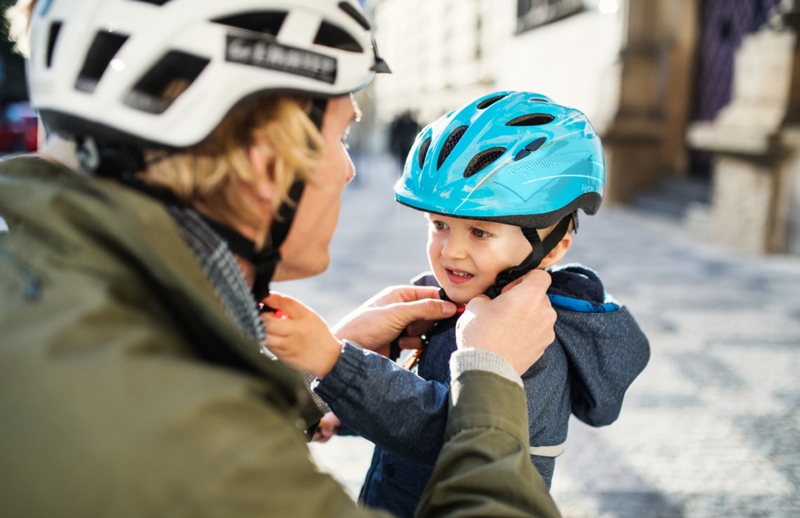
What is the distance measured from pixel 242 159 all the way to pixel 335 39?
1.14 feet

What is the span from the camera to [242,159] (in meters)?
1.01

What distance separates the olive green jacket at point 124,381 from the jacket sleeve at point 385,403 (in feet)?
0.98

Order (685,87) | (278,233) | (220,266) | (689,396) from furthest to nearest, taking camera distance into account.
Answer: (685,87)
(689,396)
(278,233)
(220,266)

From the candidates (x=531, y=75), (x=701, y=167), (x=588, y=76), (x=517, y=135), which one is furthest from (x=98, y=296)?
(x=531, y=75)

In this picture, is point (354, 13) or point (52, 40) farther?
point (354, 13)

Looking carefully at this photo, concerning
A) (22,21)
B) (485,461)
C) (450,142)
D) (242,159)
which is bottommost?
(485,461)

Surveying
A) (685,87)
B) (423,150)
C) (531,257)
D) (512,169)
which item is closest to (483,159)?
(512,169)

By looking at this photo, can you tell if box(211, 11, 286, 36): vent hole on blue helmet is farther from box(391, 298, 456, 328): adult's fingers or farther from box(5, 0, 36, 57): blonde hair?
box(391, 298, 456, 328): adult's fingers

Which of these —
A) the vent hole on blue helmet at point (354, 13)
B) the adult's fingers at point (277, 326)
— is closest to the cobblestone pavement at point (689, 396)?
the adult's fingers at point (277, 326)

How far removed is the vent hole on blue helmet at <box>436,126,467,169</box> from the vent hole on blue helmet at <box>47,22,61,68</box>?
1.08 meters

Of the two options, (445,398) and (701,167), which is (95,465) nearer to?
(445,398)

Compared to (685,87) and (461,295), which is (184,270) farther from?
(685,87)

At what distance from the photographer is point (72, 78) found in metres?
1.00

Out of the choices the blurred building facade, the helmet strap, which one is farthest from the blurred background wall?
the helmet strap
